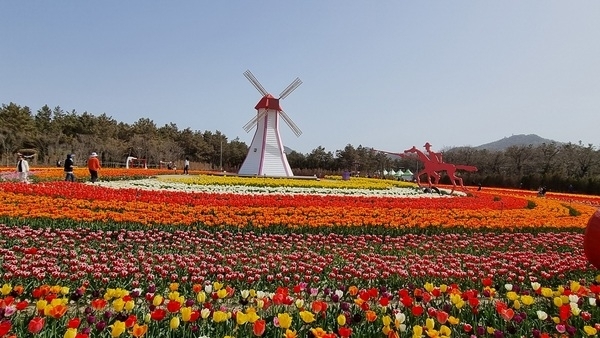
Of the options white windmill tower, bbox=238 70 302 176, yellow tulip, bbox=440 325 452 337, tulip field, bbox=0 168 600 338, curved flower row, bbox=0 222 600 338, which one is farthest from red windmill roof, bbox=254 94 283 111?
yellow tulip, bbox=440 325 452 337

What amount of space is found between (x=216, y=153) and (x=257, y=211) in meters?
69.0

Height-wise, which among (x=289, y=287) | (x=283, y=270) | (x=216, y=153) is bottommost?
(x=289, y=287)

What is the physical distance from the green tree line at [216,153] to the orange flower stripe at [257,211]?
25049 mm

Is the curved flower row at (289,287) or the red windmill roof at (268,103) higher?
the red windmill roof at (268,103)

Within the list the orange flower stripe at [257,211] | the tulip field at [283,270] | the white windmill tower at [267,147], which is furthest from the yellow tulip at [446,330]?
the white windmill tower at [267,147]

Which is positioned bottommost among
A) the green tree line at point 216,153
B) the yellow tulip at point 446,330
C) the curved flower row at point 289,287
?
the curved flower row at point 289,287

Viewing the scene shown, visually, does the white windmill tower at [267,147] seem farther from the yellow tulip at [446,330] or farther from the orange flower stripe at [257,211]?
the yellow tulip at [446,330]

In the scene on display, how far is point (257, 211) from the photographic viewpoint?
10727 mm

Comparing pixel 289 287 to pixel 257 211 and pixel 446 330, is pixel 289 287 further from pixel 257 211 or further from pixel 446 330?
pixel 257 211

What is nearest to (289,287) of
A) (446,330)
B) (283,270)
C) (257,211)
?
(283,270)

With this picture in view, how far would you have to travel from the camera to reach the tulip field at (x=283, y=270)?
9.96 feet

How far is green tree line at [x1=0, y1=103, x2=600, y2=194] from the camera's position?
4172cm

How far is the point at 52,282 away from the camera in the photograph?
4.52 m

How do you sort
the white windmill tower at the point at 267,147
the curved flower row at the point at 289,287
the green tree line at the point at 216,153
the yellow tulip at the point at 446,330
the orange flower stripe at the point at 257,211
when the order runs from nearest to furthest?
1. the yellow tulip at the point at 446,330
2. the curved flower row at the point at 289,287
3. the orange flower stripe at the point at 257,211
4. the white windmill tower at the point at 267,147
5. the green tree line at the point at 216,153
